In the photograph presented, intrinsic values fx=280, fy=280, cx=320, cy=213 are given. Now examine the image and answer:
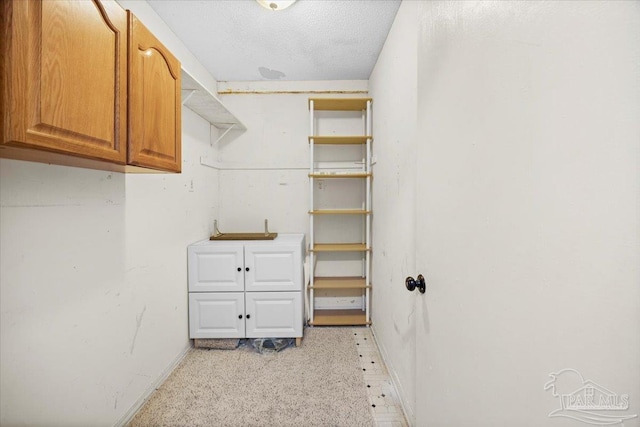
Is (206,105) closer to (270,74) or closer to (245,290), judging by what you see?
(270,74)

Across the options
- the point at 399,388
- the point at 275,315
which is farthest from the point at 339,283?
the point at 399,388

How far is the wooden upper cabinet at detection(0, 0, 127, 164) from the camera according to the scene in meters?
0.63

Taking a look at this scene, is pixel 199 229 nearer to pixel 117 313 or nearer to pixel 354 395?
pixel 117 313

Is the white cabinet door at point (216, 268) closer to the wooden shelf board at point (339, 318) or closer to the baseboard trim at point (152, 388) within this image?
the baseboard trim at point (152, 388)

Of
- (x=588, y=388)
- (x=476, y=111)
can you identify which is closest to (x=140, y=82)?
(x=476, y=111)

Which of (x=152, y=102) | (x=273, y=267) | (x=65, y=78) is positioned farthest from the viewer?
(x=273, y=267)

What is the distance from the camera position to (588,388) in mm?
392

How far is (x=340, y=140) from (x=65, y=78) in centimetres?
210

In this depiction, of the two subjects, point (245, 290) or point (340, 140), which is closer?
point (245, 290)

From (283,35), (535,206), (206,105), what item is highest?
(283,35)

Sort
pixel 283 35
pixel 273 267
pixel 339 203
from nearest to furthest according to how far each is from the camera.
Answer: pixel 283 35 < pixel 273 267 < pixel 339 203

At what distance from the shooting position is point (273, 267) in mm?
2240

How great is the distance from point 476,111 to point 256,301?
80.2 inches

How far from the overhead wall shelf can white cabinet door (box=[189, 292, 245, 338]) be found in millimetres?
1450
